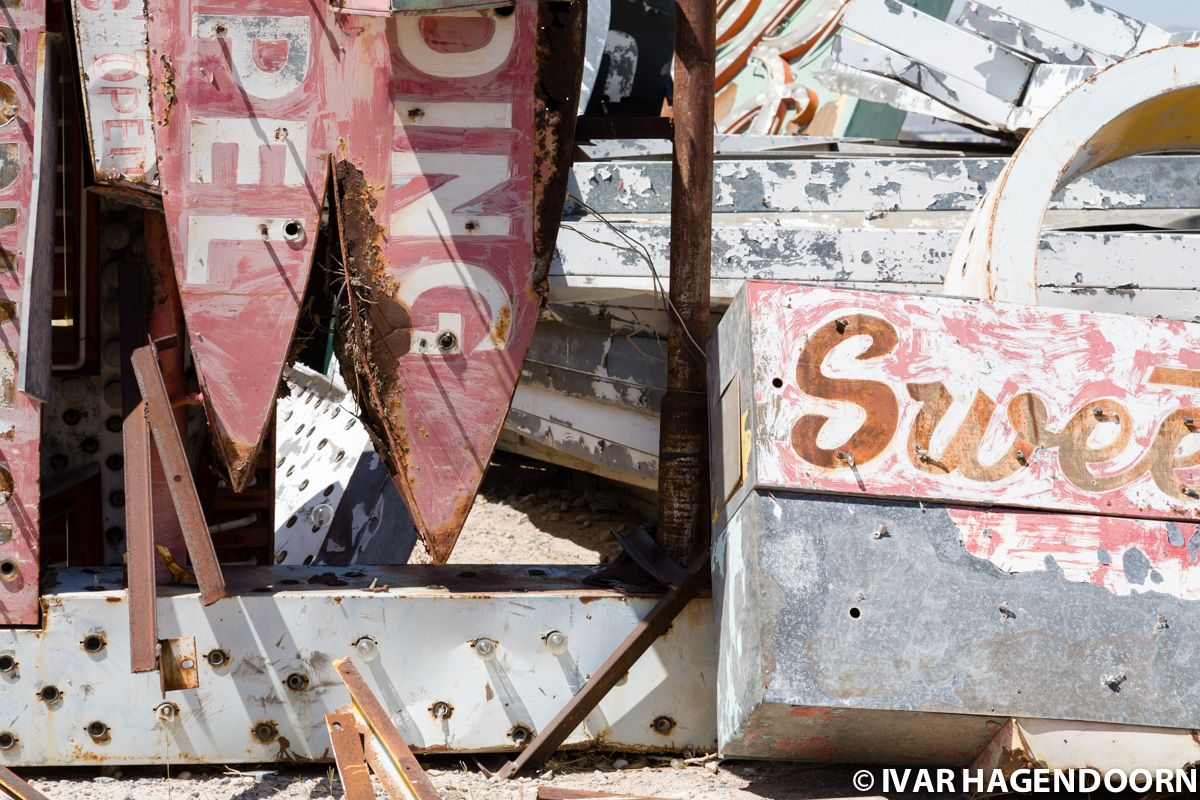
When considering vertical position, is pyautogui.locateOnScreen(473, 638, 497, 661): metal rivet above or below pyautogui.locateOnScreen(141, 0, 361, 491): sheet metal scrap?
below

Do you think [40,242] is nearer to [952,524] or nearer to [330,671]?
[330,671]

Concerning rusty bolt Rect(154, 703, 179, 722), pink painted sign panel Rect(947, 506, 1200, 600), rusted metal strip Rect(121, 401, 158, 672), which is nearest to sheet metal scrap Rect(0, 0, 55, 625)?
rusted metal strip Rect(121, 401, 158, 672)

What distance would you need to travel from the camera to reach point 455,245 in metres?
3.04

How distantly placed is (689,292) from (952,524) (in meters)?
0.93

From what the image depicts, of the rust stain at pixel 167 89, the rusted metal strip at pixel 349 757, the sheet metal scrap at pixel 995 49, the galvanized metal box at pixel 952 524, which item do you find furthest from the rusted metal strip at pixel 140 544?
the sheet metal scrap at pixel 995 49

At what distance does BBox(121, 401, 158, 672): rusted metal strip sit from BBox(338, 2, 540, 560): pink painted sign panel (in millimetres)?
539

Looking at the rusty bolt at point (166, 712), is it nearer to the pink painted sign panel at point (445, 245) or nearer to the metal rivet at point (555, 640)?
the pink painted sign panel at point (445, 245)

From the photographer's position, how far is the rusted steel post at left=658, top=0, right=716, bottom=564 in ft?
10.2

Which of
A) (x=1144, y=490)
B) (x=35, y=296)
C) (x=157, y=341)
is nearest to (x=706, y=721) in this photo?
(x=1144, y=490)

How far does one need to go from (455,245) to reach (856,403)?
1071 mm

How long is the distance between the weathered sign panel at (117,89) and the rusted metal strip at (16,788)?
1404 mm

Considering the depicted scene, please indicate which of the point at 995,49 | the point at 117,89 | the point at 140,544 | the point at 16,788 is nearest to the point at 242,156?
the point at 117,89

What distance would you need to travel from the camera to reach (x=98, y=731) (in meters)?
2.99

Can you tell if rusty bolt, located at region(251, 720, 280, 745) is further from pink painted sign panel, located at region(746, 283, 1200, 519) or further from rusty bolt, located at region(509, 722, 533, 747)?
pink painted sign panel, located at region(746, 283, 1200, 519)
